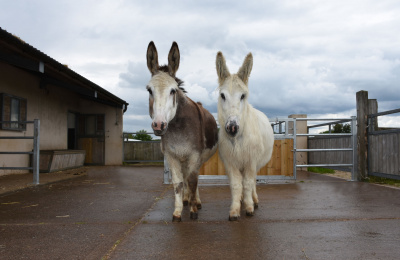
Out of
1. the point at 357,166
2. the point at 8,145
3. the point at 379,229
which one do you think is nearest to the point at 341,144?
the point at 357,166

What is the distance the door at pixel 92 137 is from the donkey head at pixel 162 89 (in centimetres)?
1158

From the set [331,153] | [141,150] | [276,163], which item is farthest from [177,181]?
[141,150]

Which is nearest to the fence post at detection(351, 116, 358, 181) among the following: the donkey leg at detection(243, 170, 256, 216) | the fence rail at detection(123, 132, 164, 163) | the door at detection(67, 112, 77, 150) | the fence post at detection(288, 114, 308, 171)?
the fence post at detection(288, 114, 308, 171)

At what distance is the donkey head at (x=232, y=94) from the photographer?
3.49 m

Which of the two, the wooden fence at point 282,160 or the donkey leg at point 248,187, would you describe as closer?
the donkey leg at point 248,187

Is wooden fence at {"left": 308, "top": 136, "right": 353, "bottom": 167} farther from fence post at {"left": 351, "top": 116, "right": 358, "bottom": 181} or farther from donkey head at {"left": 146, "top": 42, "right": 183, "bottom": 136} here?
donkey head at {"left": 146, "top": 42, "right": 183, "bottom": 136}

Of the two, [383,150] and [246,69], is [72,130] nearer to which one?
[383,150]

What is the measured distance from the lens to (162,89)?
3.48m

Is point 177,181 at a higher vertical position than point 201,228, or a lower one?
higher

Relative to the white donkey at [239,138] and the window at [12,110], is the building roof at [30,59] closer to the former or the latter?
the window at [12,110]

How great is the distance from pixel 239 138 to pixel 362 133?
5.46m

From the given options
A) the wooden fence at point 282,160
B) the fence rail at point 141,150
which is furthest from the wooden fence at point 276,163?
the fence rail at point 141,150

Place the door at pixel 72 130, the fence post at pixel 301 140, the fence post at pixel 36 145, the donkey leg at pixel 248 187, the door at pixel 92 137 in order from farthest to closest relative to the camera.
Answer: the door at pixel 92 137
the door at pixel 72 130
the fence post at pixel 301 140
the fence post at pixel 36 145
the donkey leg at pixel 248 187

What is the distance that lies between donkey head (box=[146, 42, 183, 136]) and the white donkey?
0.54m
